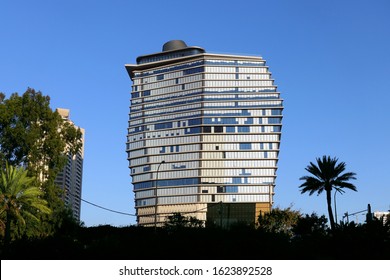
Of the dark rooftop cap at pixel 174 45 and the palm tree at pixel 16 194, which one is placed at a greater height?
the dark rooftop cap at pixel 174 45

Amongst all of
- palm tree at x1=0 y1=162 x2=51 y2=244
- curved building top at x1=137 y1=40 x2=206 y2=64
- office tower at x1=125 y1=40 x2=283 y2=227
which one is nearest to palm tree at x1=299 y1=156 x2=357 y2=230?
palm tree at x1=0 y1=162 x2=51 y2=244

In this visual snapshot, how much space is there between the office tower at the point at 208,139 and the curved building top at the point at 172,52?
1.15m

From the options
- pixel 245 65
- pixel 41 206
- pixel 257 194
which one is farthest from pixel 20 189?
pixel 245 65

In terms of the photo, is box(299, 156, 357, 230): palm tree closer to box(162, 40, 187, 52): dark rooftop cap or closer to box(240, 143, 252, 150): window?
box(240, 143, 252, 150): window

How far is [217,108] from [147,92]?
26.2 m

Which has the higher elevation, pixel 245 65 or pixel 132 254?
pixel 245 65

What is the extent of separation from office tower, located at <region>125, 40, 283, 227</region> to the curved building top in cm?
115

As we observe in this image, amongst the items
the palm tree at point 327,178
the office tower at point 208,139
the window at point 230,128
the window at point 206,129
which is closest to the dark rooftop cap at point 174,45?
the office tower at point 208,139

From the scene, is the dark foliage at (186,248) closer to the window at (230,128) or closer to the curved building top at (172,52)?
the window at (230,128)

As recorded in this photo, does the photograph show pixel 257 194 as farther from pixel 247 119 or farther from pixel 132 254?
pixel 132 254

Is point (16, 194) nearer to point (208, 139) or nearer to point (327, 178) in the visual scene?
point (327, 178)

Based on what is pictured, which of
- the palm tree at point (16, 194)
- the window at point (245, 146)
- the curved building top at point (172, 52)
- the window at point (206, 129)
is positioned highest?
the curved building top at point (172, 52)

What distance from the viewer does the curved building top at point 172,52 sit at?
16756 centimetres

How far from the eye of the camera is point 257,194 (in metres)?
151
